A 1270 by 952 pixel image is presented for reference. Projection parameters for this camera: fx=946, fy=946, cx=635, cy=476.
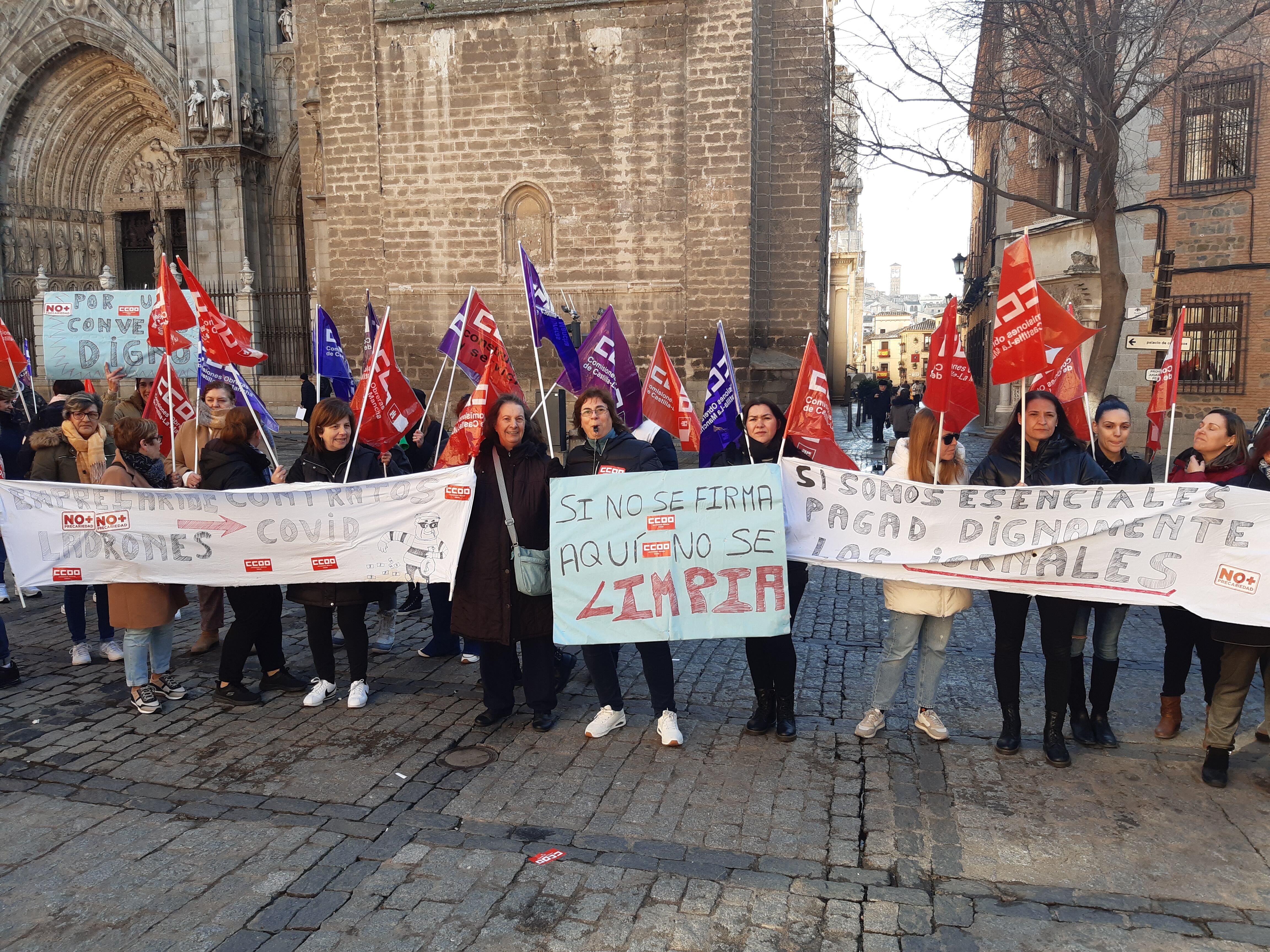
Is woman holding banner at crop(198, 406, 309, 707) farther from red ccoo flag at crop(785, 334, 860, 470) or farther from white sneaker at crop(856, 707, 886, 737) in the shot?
white sneaker at crop(856, 707, 886, 737)

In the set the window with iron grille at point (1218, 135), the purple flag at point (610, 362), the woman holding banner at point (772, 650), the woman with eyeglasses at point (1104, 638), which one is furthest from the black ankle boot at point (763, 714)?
the window with iron grille at point (1218, 135)

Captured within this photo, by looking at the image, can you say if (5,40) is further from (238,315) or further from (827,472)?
(827,472)

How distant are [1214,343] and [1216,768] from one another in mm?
18114

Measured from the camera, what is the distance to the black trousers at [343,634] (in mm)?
5848

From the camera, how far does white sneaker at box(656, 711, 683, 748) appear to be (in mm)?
5227

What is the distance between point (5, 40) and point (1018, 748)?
33.3 meters

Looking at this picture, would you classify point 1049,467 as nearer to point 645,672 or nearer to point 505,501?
point 645,672

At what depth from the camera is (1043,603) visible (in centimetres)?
507

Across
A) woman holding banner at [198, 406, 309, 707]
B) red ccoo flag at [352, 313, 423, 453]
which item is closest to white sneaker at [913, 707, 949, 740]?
woman holding banner at [198, 406, 309, 707]

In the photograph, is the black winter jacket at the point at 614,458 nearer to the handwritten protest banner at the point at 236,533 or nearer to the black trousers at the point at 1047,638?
the handwritten protest banner at the point at 236,533

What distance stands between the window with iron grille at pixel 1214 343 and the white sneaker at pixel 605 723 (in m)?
17.9

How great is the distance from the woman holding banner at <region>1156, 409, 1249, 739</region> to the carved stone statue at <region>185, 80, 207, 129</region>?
27262 millimetres

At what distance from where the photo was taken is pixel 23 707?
599cm

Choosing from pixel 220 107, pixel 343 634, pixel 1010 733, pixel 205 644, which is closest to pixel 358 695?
pixel 343 634
